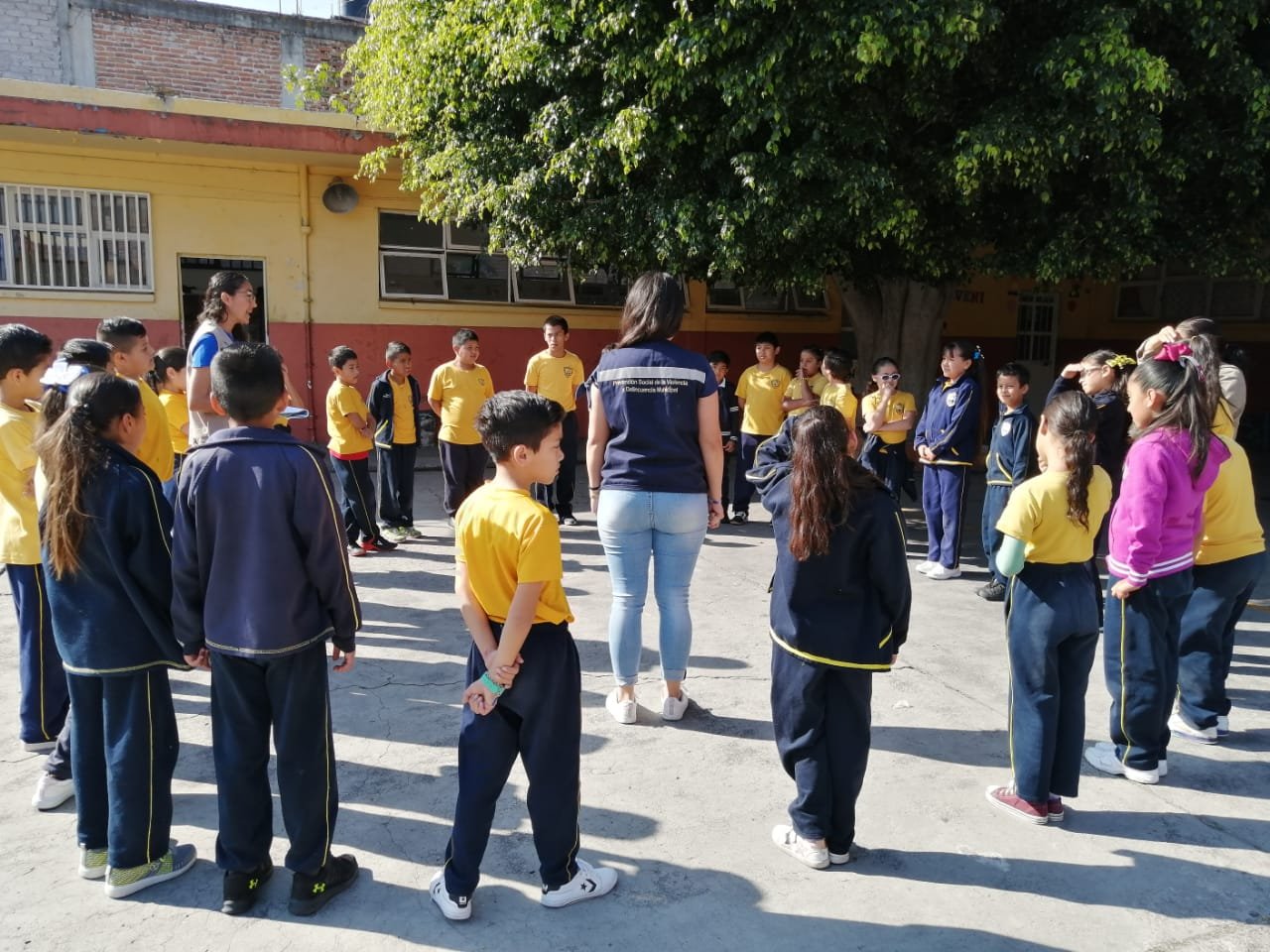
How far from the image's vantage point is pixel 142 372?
13.5ft

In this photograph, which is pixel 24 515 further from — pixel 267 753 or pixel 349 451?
pixel 349 451

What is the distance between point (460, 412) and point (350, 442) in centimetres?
92

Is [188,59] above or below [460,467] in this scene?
above

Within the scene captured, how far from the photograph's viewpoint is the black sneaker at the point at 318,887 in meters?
2.69

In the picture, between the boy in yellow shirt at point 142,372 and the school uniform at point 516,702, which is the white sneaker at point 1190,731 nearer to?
the school uniform at point 516,702

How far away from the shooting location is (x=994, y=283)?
1591cm

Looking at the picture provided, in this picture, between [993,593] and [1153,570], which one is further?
[993,593]

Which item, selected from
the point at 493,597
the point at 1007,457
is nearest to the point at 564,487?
the point at 1007,457

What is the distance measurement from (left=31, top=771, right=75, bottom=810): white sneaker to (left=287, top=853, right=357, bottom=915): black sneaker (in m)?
1.11

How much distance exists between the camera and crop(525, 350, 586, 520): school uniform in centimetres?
793

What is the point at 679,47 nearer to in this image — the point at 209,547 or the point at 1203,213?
the point at 1203,213

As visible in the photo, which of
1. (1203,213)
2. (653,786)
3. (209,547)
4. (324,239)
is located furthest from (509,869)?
(324,239)

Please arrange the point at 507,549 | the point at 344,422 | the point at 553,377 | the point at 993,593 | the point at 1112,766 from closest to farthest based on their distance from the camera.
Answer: the point at 507,549, the point at 1112,766, the point at 993,593, the point at 344,422, the point at 553,377

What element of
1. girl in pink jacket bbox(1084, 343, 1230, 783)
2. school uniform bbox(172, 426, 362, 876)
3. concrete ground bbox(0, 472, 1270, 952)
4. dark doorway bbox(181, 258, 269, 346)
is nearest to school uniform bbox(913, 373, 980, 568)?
concrete ground bbox(0, 472, 1270, 952)
